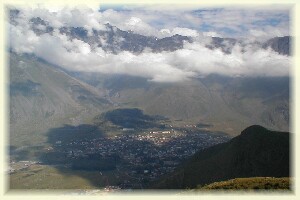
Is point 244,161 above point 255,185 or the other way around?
the other way around

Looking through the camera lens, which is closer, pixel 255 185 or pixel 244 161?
pixel 255 185

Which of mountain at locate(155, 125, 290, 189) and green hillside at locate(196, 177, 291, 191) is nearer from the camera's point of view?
green hillside at locate(196, 177, 291, 191)

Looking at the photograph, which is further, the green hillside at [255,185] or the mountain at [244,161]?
the mountain at [244,161]

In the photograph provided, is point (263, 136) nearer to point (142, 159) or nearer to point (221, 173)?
point (221, 173)

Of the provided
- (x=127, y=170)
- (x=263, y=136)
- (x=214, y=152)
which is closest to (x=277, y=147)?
(x=263, y=136)

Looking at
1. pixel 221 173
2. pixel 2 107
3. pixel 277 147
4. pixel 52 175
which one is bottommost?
pixel 52 175
